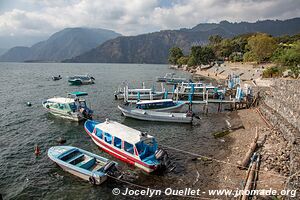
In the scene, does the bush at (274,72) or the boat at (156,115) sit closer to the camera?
the boat at (156,115)

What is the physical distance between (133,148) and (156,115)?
51.3 ft

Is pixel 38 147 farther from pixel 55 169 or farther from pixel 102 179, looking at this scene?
pixel 102 179

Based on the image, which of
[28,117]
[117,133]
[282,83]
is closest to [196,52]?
[282,83]

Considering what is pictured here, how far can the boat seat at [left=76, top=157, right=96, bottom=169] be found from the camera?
19.7 meters

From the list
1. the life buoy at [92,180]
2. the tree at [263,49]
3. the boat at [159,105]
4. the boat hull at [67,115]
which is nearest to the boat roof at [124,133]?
the life buoy at [92,180]

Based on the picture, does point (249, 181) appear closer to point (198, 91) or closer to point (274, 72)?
point (198, 91)

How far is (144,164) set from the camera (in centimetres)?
2014

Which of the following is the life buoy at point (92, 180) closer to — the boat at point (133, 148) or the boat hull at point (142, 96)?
the boat at point (133, 148)

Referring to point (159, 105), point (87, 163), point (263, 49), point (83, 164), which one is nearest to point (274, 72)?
point (263, 49)

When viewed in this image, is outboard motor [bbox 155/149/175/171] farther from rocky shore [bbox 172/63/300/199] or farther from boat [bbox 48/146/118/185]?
rocky shore [bbox 172/63/300/199]

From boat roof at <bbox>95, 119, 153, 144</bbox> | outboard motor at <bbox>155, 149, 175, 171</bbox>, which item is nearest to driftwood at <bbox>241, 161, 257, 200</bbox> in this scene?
outboard motor at <bbox>155, 149, 175, 171</bbox>

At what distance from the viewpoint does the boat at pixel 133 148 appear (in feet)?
67.2

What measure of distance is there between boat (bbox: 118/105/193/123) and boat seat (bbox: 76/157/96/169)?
17.2 metres

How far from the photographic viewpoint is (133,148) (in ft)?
69.8
